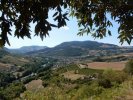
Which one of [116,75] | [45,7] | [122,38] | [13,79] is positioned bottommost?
[13,79]

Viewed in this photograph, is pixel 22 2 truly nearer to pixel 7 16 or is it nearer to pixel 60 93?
pixel 7 16

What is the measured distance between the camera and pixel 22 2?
647 centimetres

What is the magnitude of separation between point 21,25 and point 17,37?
293 mm

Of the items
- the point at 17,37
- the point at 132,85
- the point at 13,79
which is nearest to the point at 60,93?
the point at 132,85

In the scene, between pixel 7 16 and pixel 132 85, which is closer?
pixel 7 16

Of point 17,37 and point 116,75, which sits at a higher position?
point 17,37

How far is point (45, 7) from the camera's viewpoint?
6184mm

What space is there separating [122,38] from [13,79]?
7011 inches

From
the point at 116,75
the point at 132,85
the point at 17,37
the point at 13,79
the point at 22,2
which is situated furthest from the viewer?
the point at 13,79

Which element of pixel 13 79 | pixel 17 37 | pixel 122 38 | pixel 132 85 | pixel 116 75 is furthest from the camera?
pixel 13 79

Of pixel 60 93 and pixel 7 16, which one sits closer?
pixel 7 16

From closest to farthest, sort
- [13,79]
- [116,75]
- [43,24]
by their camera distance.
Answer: [43,24] → [116,75] → [13,79]

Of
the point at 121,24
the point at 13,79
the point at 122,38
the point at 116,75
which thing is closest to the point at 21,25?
the point at 121,24

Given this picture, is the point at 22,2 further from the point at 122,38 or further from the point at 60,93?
the point at 60,93
